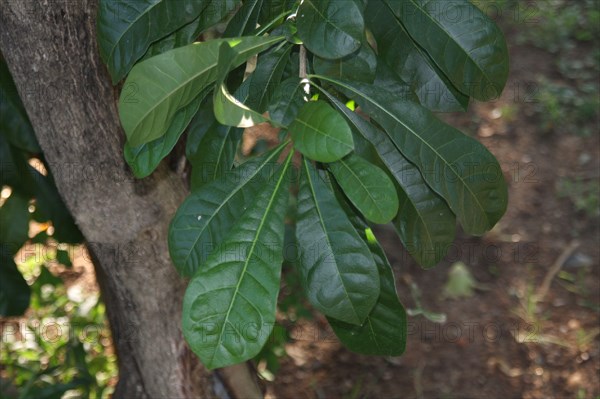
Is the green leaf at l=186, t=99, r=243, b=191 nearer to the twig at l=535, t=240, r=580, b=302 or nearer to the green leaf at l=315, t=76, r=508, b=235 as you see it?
the green leaf at l=315, t=76, r=508, b=235

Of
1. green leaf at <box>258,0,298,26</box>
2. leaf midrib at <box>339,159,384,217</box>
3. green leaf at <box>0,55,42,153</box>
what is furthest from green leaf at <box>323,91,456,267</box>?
green leaf at <box>0,55,42,153</box>

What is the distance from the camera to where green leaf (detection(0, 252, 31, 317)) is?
2.31 meters

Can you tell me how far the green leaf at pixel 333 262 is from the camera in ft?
4.14

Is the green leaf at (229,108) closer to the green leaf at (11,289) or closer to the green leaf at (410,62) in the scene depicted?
the green leaf at (410,62)

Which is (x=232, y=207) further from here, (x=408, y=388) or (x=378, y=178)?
(x=408, y=388)

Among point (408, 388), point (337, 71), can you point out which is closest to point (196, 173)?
point (337, 71)

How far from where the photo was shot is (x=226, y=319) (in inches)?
46.6

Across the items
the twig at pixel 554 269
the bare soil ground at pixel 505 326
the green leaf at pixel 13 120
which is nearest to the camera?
the green leaf at pixel 13 120

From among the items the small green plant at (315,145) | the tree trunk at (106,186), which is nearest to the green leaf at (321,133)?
the small green plant at (315,145)

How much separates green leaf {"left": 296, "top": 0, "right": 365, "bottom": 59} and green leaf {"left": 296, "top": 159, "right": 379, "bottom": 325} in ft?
0.74

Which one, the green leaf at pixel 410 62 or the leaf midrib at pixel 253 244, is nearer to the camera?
the leaf midrib at pixel 253 244

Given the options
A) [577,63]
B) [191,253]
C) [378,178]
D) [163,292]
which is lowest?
[577,63]

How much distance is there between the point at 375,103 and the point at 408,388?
1894mm

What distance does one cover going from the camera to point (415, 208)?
137 centimetres
